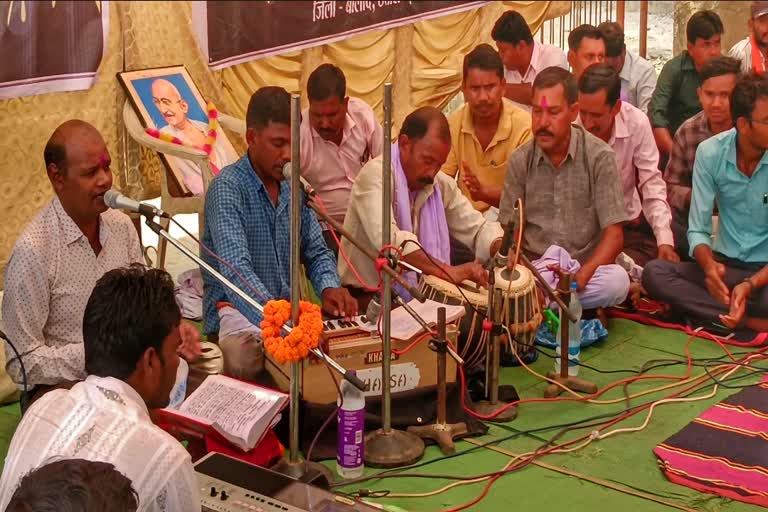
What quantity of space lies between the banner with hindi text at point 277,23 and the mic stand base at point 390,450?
119 inches

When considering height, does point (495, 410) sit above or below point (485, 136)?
below

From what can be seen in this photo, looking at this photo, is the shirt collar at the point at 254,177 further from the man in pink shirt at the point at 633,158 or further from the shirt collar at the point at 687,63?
the shirt collar at the point at 687,63

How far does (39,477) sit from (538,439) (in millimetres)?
2823

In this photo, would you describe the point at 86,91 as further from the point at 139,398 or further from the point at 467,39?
the point at 139,398

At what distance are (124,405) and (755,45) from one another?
431cm

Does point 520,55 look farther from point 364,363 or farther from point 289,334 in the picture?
point 289,334

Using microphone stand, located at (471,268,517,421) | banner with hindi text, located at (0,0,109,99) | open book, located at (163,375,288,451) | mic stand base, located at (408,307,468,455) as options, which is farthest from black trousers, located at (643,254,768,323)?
banner with hindi text, located at (0,0,109,99)

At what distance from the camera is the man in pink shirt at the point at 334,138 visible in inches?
233

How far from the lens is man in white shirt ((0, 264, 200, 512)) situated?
2.58 metres

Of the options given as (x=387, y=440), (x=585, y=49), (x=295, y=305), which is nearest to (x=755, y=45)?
(x=585, y=49)

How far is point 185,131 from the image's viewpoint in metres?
6.29

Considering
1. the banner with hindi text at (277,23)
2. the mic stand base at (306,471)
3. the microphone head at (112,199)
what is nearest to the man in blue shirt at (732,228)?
the banner with hindi text at (277,23)

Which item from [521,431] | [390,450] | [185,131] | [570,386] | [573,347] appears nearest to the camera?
[390,450]

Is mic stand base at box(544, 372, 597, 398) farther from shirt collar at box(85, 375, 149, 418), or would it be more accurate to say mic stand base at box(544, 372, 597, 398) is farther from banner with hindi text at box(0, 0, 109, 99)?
banner with hindi text at box(0, 0, 109, 99)
